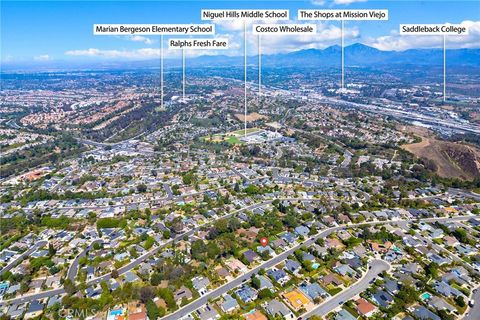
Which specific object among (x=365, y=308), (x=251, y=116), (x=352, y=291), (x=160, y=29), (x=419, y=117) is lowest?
(x=365, y=308)

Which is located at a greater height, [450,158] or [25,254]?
[450,158]

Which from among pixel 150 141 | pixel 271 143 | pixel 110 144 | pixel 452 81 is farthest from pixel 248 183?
pixel 452 81

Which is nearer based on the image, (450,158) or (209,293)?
(209,293)

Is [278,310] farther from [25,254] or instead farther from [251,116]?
[251,116]

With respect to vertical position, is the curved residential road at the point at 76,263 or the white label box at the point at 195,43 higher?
the white label box at the point at 195,43

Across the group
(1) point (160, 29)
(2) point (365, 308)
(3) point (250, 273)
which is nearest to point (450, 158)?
(2) point (365, 308)

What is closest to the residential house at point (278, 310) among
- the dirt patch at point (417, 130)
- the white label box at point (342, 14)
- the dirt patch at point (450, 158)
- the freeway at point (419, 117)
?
the white label box at point (342, 14)

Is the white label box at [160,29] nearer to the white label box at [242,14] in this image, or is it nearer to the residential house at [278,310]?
the white label box at [242,14]

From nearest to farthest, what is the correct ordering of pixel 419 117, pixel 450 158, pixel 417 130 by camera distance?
1. pixel 450 158
2. pixel 417 130
3. pixel 419 117
